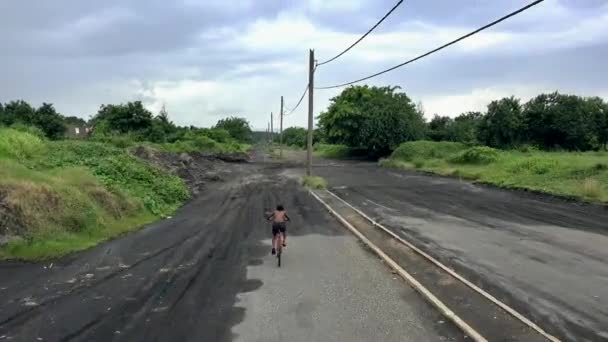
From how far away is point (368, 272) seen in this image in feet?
41.7

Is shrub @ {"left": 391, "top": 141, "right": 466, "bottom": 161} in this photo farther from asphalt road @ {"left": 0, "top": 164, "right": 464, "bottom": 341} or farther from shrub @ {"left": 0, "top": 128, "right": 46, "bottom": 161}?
asphalt road @ {"left": 0, "top": 164, "right": 464, "bottom": 341}

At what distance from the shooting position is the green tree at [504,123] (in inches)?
2589

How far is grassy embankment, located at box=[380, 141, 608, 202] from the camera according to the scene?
28969mm

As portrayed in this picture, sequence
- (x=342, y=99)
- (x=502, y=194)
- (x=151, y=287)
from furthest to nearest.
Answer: (x=342, y=99) < (x=502, y=194) < (x=151, y=287)

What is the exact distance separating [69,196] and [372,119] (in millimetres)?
56965

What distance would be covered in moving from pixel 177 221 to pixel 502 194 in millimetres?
18534

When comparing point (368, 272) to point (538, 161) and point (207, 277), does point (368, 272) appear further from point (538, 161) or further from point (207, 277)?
point (538, 161)

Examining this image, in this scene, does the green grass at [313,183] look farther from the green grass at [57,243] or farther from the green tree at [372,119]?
the green tree at [372,119]

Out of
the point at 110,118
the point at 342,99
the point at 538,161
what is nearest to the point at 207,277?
the point at 538,161

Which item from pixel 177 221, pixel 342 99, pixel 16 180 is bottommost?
pixel 177 221

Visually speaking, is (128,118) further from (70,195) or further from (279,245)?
(279,245)

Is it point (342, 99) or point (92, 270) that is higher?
point (342, 99)

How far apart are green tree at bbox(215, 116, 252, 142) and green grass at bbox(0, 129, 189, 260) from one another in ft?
402

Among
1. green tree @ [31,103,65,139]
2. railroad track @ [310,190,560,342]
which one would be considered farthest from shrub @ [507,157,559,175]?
green tree @ [31,103,65,139]
